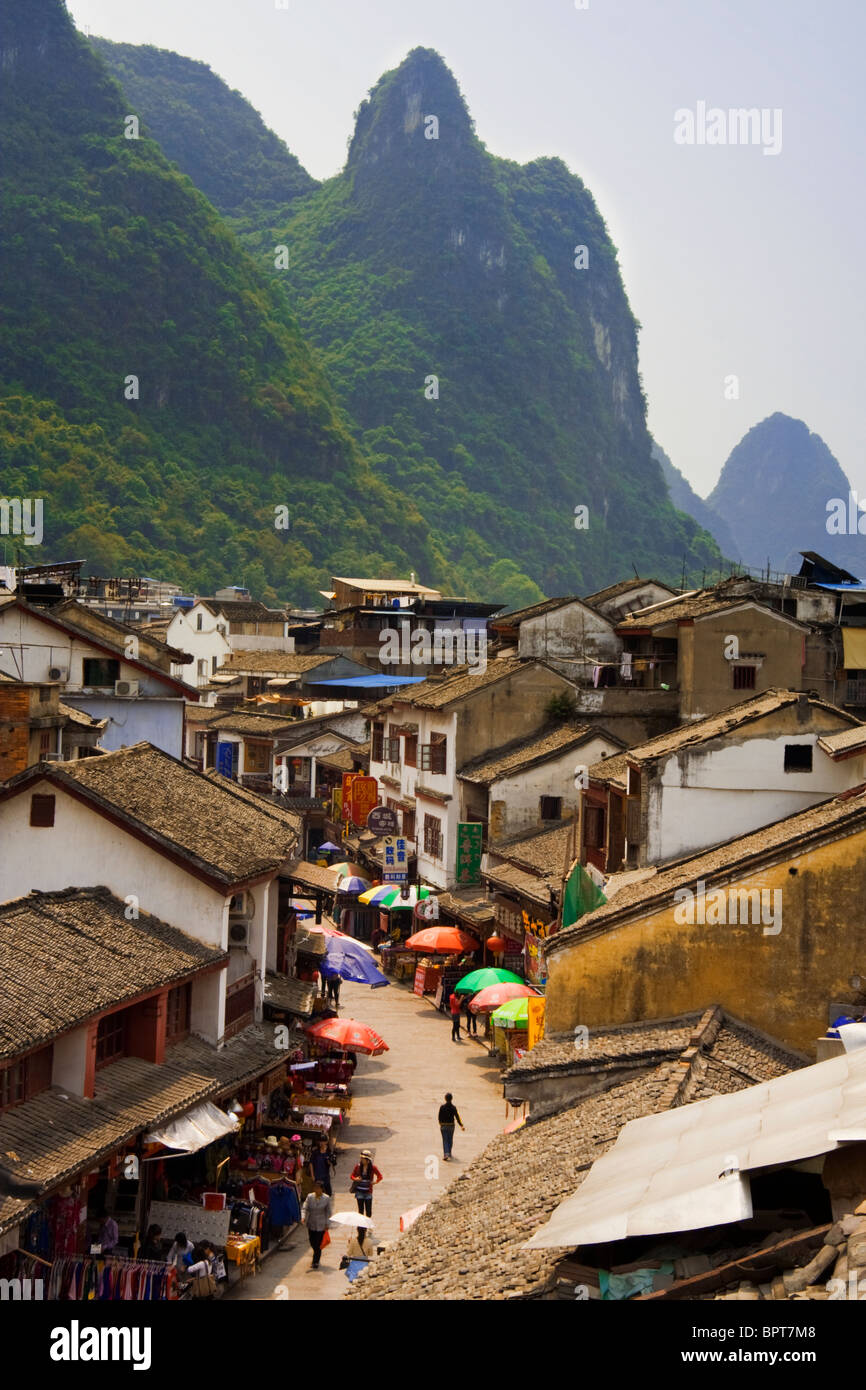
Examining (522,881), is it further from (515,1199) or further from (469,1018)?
(515,1199)

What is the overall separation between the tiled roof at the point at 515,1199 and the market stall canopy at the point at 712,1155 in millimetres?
876

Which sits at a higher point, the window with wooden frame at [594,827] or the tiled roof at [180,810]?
the tiled roof at [180,810]

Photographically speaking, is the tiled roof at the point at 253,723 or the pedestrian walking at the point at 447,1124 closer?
the pedestrian walking at the point at 447,1124

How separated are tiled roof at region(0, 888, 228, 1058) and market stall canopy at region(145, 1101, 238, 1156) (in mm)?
1915

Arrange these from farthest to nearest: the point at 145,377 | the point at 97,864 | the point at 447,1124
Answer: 1. the point at 145,377
2. the point at 447,1124
3. the point at 97,864

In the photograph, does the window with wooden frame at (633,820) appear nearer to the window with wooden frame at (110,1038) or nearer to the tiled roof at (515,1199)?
the tiled roof at (515,1199)

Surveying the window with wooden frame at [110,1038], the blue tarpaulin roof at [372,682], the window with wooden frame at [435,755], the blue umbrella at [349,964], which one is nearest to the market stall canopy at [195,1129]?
the window with wooden frame at [110,1038]

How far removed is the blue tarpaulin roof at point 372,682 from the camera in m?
75.4

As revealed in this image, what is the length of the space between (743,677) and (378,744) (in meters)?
20.2

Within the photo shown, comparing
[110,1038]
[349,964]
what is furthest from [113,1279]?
[349,964]

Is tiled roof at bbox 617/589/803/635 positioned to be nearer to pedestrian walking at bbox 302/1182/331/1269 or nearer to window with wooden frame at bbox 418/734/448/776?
window with wooden frame at bbox 418/734/448/776

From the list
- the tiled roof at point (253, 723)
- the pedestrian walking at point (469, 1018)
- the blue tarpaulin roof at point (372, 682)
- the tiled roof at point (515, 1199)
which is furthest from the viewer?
the blue tarpaulin roof at point (372, 682)

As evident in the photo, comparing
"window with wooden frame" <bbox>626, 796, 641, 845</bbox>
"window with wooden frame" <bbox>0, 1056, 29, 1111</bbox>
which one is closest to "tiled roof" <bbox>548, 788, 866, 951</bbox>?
"window with wooden frame" <bbox>626, 796, 641, 845</bbox>

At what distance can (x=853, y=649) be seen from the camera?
157 feet
